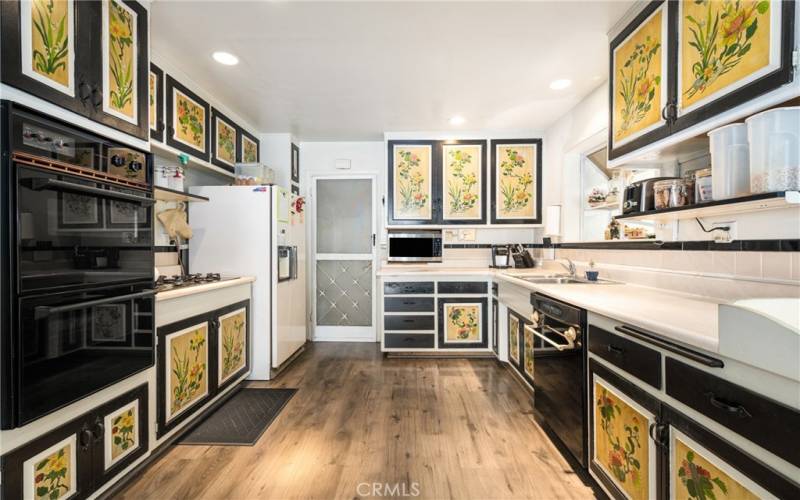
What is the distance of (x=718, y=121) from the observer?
1.25 m

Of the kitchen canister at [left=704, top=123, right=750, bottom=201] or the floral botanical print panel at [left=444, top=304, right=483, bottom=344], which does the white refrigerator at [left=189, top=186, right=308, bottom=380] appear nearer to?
the floral botanical print panel at [left=444, top=304, right=483, bottom=344]

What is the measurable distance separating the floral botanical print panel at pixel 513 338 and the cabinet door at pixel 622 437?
126 centimetres

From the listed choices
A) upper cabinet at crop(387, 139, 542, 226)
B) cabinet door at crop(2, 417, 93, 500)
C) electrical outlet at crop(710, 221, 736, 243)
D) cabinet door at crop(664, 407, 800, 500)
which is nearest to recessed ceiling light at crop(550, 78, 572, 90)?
upper cabinet at crop(387, 139, 542, 226)

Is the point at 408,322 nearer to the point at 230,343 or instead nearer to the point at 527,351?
the point at 527,351

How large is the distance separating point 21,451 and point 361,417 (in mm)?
1628

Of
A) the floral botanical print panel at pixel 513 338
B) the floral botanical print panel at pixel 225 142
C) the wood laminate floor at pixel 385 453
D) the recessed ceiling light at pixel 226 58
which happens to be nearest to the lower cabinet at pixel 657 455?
the wood laminate floor at pixel 385 453

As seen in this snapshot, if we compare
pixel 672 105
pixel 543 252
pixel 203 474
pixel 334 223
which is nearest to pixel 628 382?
pixel 672 105

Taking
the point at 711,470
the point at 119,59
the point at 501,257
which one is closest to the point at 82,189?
the point at 119,59

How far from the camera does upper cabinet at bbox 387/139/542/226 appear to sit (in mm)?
3711

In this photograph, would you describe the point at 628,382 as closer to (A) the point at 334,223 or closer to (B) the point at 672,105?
(B) the point at 672,105

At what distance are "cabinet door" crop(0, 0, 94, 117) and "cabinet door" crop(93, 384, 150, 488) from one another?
4.32ft

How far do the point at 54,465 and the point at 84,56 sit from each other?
5.38 ft

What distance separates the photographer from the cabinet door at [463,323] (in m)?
3.44

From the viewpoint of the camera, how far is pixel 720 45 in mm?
1257
